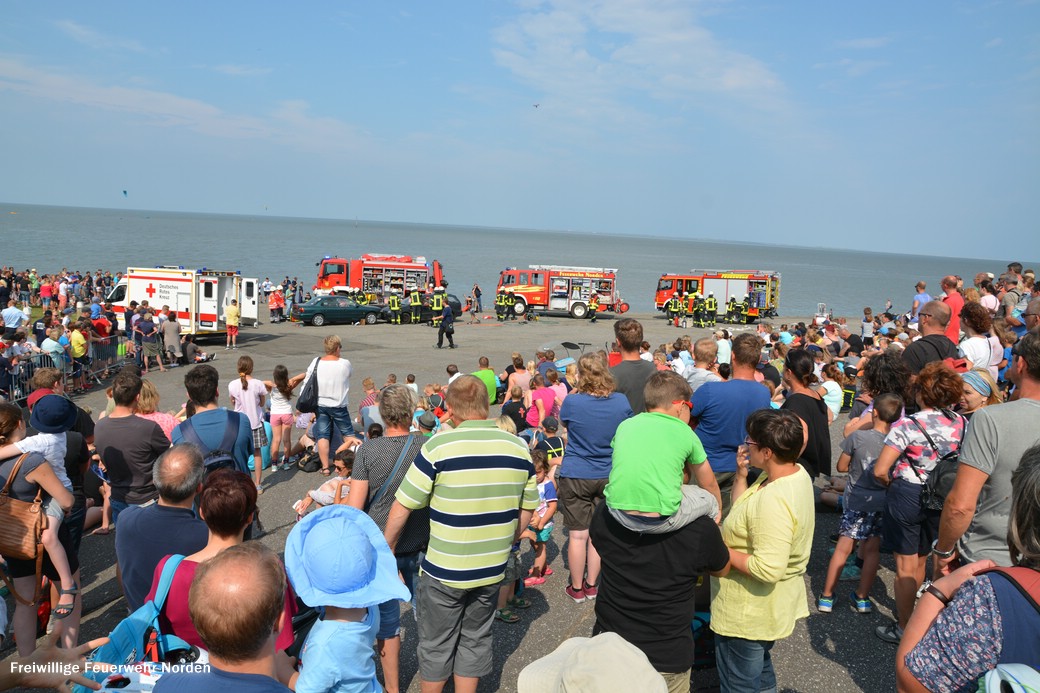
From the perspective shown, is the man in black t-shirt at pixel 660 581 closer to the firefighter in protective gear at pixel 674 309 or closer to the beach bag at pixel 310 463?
the beach bag at pixel 310 463

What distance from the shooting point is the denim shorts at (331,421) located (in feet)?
24.8

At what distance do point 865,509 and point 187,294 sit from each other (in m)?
19.6

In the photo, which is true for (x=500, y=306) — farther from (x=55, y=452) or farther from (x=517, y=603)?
(x=55, y=452)

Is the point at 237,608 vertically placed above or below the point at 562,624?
above

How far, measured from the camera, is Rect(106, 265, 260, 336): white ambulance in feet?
64.3

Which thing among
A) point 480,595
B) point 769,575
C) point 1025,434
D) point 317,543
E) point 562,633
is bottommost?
point 562,633

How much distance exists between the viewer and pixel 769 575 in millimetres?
2922

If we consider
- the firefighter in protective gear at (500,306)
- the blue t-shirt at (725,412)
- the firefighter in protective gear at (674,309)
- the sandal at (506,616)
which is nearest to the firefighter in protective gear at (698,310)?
the firefighter in protective gear at (674,309)

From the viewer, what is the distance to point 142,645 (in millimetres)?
2387

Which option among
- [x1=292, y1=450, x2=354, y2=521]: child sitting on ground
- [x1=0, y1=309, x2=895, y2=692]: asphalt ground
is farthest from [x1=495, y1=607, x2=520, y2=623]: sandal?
[x1=292, y1=450, x2=354, y2=521]: child sitting on ground

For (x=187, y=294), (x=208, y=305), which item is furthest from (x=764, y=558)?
(x=208, y=305)

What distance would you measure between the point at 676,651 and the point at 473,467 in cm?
124

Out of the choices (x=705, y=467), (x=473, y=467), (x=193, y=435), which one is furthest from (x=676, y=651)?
(x=193, y=435)

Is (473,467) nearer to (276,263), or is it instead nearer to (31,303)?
(31,303)
